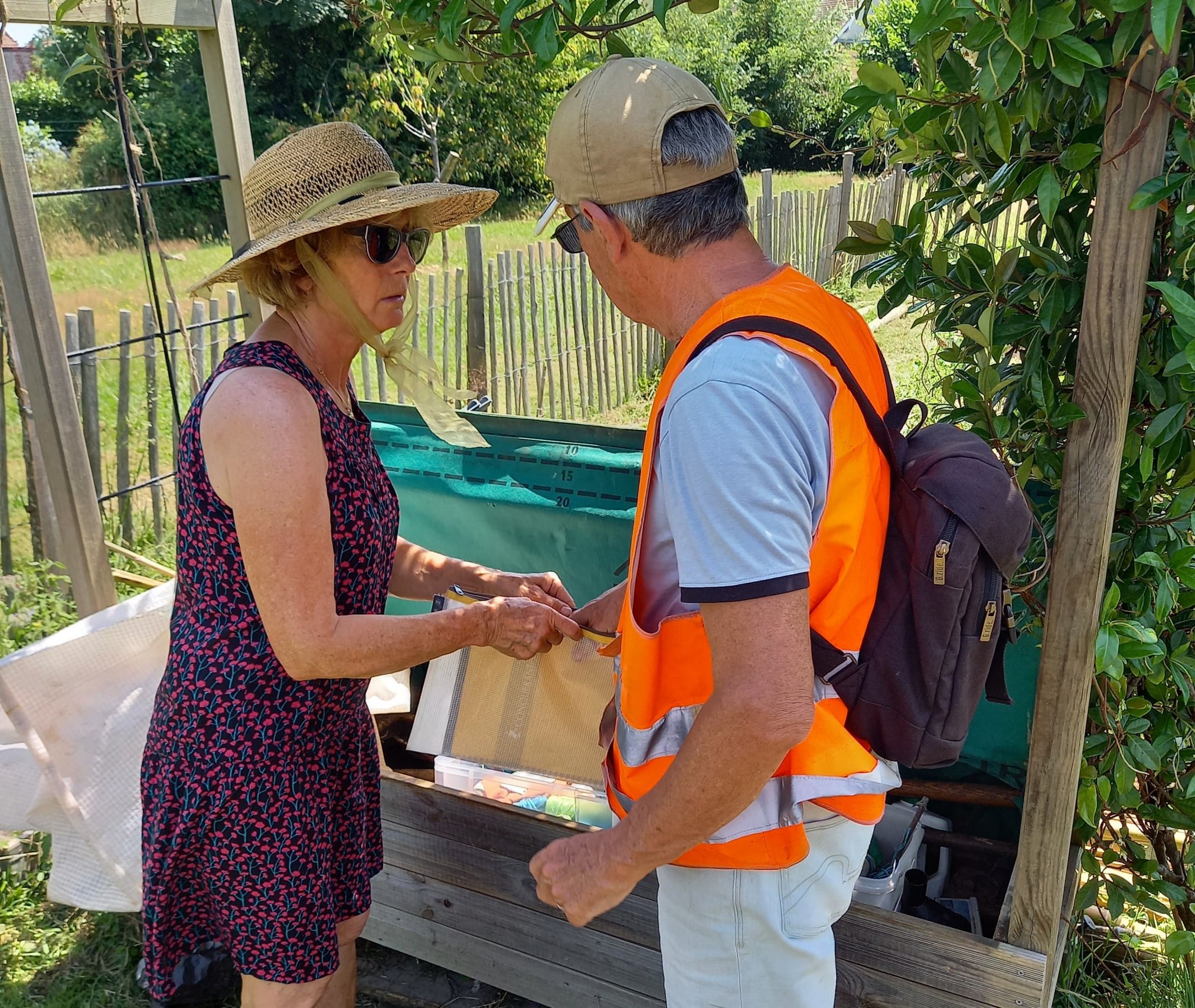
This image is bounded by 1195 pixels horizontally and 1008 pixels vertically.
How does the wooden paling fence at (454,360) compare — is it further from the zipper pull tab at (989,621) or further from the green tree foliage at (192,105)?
the green tree foliage at (192,105)

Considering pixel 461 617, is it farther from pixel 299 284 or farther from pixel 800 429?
pixel 800 429

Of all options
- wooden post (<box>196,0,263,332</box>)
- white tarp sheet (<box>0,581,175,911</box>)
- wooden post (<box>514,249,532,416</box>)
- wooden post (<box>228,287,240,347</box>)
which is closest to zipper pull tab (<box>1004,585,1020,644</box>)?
white tarp sheet (<box>0,581,175,911</box>)

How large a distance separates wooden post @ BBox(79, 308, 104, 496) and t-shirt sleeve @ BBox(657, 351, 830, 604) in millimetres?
3914

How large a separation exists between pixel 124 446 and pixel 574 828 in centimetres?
385

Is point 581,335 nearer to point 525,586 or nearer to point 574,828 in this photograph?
point 525,586

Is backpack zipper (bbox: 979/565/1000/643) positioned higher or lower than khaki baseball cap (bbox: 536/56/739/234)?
lower

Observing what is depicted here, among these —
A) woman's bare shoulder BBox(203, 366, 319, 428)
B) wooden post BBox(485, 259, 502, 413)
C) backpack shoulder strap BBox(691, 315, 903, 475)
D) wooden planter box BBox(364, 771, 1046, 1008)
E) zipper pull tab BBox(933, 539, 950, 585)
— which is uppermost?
backpack shoulder strap BBox(691, 315, 903, 475)

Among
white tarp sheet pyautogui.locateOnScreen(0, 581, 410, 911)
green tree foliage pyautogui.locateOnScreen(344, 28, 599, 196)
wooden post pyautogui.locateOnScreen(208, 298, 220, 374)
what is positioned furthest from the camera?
green tree foliage pyautogui.locateOnScreen(344, 28, 599, 196)

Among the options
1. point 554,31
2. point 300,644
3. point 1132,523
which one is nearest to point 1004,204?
point 1132,523

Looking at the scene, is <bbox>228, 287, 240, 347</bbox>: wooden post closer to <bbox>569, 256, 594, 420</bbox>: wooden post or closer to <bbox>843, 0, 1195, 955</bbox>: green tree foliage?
<bbox>569, 256, 594, 420</bbox>: wooden post

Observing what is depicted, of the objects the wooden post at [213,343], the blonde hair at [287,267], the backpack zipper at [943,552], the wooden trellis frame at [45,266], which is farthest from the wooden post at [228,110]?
the wooden post at [213,343]

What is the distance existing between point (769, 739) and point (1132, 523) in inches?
42.7

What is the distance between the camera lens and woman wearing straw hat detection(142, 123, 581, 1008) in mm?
1700

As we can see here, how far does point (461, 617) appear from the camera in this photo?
1938 mm
